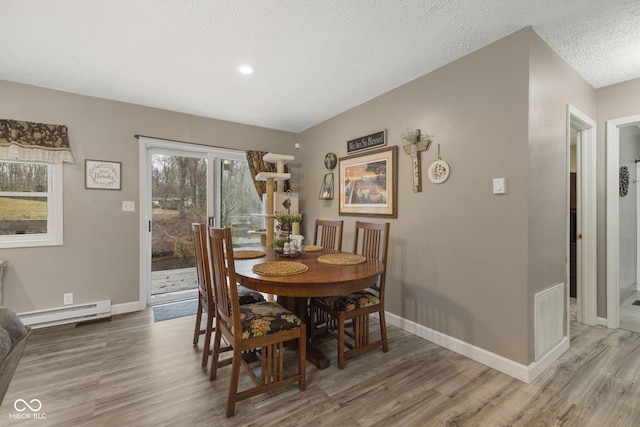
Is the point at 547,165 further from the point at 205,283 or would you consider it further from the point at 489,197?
the point at 205,283

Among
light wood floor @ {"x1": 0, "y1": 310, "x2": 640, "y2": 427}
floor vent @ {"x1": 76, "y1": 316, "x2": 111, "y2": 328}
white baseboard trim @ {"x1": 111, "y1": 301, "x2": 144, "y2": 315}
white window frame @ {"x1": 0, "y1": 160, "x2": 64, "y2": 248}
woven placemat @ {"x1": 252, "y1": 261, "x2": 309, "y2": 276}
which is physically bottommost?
light wood floor @ {"x1": 0, "y1": 310, "x2": 640, "y2": 427}

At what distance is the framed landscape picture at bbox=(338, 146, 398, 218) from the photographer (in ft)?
9.55

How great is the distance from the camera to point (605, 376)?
200 cm

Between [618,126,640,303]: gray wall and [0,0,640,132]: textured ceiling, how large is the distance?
1133 millimetres

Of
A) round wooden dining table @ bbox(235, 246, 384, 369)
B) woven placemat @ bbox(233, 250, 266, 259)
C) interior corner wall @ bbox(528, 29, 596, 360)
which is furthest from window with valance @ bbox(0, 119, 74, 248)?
interior corner wall @ bbox(528, 29, 596, 360)

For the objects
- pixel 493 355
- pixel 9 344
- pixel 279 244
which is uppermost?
pixel 279 244

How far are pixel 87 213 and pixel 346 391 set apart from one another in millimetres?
3209

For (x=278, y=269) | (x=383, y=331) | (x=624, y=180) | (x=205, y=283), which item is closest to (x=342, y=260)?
(x=278, y=269)

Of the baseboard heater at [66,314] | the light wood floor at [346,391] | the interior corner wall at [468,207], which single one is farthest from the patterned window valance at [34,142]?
the interior corner wall at [468,207]

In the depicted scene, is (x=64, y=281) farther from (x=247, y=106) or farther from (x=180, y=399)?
(x=247, y=106)

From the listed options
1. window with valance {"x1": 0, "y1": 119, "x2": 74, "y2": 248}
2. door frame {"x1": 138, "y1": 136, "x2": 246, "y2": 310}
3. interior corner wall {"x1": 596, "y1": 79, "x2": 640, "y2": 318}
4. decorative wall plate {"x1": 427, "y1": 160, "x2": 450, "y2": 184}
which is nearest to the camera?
decorative wall plate {"x1": 427, "y1": 160, "x2": 450, "y2": 184}

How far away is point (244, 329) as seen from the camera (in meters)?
1.67

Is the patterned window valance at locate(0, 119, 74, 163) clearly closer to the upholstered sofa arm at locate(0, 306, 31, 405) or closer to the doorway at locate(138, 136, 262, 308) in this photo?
the doorway at locate(138, 136, 262, 308)

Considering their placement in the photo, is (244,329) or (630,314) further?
(630,314)
